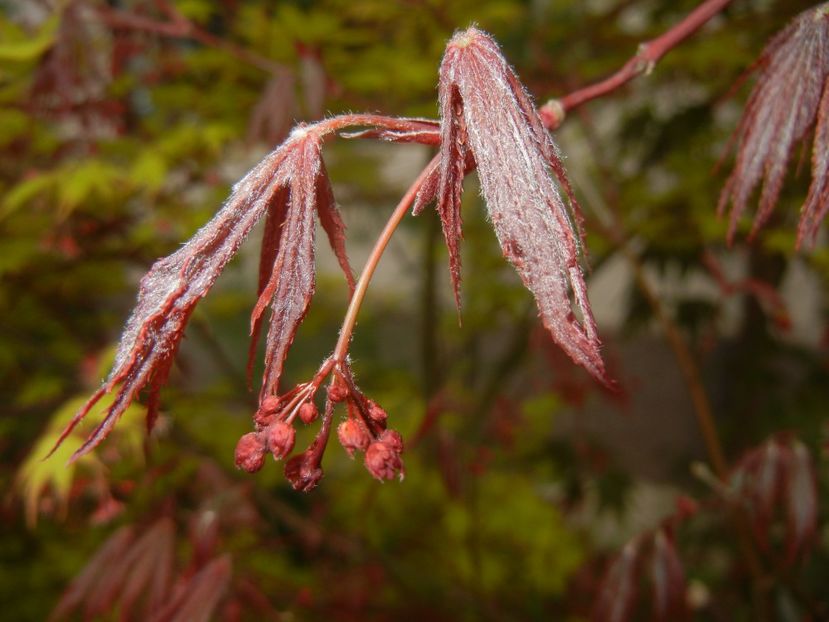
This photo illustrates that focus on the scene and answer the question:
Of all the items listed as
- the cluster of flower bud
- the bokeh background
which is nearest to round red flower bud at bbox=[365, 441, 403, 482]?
the cluster of flower bud

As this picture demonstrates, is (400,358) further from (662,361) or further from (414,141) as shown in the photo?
(414,141)

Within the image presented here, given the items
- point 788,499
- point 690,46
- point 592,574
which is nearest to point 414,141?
point 788,499

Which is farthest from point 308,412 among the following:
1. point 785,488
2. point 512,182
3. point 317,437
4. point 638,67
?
point 785,488

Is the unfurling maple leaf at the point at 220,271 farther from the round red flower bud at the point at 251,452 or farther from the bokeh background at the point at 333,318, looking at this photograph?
the bokeh background at the point at 333,318

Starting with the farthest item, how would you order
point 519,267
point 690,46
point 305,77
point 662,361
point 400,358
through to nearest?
point 400,358 < point 662,361 < point 690,46 < point 305,77 < point 519,267

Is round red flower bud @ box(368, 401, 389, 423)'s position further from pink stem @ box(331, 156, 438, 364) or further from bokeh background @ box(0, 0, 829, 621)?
bokeh background @ box(0, 0, 829, 621)

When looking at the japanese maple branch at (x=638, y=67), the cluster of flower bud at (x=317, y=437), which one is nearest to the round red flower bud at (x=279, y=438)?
the cluster of flower bud at (x=317, y=437)
